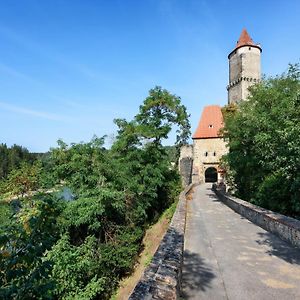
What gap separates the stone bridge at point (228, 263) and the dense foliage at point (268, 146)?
2227 mm

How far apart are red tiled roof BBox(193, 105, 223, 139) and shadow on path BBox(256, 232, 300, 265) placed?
1296 inches

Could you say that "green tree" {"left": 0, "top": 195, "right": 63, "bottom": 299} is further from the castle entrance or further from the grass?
the castle entrance

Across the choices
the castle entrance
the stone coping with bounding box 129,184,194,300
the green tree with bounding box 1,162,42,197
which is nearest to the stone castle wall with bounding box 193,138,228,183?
the castle entrance

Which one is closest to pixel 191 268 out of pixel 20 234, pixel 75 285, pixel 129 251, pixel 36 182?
pixel 20 234

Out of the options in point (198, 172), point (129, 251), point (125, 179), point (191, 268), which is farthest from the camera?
point (198, 172)

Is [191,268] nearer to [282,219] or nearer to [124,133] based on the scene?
[282,219]

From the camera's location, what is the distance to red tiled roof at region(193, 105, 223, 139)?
136 feet

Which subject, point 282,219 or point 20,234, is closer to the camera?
point 20,234

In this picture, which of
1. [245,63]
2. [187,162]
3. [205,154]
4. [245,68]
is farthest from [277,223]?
[245,63]

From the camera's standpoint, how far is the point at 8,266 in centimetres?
288

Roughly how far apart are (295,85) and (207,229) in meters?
11.3

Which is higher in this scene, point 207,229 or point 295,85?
point 295,85

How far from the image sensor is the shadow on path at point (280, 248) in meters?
6.72

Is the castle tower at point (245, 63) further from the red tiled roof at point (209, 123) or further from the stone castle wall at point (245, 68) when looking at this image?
the red tiled roof at point (209, 123)
